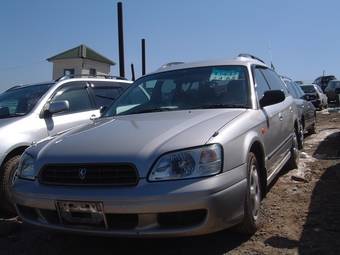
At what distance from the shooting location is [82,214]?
105 inches

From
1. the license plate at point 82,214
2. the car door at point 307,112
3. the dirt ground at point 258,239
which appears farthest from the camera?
the car door at point 307,112

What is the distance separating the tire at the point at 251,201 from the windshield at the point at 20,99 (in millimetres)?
3059

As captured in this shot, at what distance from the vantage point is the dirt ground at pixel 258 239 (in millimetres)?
2914

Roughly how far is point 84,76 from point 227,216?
422 centimetres

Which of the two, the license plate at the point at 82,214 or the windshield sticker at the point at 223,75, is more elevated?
the windshield sticker at the point at 223,75

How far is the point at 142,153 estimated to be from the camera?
261cm

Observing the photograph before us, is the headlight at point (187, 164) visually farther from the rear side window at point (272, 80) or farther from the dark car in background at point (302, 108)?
the dark car in background at point (302, 108)

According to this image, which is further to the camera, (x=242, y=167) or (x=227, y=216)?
(x=242, y=167)

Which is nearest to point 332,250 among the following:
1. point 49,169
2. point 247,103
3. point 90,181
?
point 247,103

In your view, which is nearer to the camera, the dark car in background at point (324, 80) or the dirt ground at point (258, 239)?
the dirt ground at point (258, 239)

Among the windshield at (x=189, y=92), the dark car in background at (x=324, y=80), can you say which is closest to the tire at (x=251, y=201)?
the windshield at (x=189, y=92)

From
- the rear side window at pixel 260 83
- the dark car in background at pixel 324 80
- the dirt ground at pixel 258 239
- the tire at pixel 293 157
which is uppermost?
the dark car in background at pixel 324 80

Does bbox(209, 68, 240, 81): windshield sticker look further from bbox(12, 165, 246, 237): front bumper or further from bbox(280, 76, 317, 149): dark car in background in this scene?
bbox(280, 76, 317, 149): dark car in background

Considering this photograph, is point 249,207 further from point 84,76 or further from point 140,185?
point 84,76
